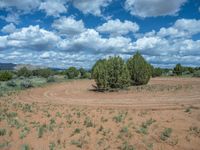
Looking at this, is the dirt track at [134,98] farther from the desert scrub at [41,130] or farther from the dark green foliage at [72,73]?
the dark green foliage at [72,73]

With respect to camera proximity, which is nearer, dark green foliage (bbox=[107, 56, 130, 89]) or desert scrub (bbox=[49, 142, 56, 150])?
desert scrub (bbox=[49, 142, 56, 150])

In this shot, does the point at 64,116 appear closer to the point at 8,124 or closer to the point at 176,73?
the point at 8,124

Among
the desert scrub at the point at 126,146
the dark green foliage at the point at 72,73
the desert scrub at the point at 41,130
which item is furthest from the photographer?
the dark green foliage at the point at 72,73

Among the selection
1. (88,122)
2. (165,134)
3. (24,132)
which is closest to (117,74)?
(88,122)

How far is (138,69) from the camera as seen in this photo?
106ft

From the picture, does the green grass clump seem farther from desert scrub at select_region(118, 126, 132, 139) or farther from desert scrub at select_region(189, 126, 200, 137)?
desert scrub at select_region(189, 126, 200, 137)

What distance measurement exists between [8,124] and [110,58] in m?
17.8

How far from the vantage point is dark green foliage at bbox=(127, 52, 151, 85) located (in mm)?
32250

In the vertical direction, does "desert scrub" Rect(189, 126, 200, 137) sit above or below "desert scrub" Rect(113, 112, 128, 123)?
below

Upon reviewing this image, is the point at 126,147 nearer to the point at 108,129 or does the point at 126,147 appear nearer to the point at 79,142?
the point at 108,129

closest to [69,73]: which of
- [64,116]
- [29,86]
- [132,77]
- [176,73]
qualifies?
[176,73]

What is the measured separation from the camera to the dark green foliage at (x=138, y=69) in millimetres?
32250

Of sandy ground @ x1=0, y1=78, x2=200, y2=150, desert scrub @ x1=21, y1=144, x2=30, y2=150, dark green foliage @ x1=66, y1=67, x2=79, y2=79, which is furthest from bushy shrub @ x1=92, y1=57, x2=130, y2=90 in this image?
dark green foliage @ x1=66, y1=67, x2=79, y2=79

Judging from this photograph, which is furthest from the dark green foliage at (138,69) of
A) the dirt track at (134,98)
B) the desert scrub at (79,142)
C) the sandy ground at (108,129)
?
the desert scrub at (79,142)
